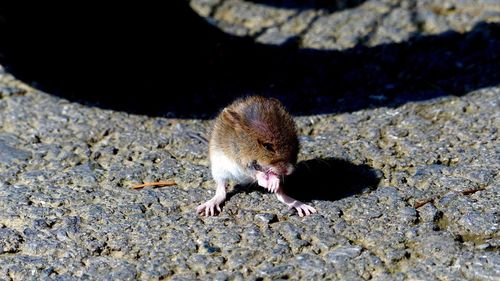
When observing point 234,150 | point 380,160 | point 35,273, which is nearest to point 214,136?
point 234,150

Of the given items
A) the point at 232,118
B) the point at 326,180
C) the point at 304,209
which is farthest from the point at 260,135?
the point at 326,180

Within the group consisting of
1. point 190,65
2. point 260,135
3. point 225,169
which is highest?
point 260,135

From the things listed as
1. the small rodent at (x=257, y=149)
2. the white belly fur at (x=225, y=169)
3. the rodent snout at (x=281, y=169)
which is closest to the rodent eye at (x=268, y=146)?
the small rodent at (x=257, y=149)

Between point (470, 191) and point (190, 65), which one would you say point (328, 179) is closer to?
point (470, 191)

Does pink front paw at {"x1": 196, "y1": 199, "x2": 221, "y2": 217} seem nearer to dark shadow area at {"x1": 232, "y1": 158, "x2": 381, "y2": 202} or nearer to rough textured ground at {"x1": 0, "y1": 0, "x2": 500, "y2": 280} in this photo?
rough textured ground at {"x1": 0, "y1": 0, "x2": 500, "y2": 280}

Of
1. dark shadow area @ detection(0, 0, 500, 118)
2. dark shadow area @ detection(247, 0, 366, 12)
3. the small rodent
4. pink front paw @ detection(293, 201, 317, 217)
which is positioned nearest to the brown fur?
the small rodent

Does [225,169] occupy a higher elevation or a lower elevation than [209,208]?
higher
